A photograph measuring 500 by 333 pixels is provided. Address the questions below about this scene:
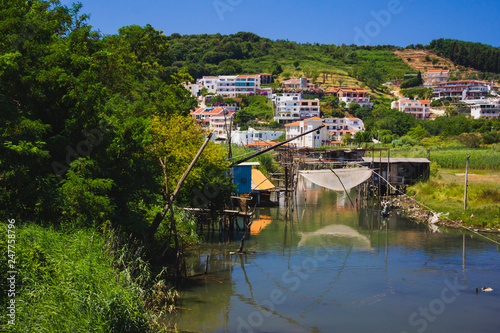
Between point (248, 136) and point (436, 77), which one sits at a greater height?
point (436, 77)

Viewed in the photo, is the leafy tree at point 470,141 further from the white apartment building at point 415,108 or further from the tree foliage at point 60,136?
the tree foliage at point 60,136

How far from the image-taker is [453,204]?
973 inches

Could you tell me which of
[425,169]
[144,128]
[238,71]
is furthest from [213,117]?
[144,128]

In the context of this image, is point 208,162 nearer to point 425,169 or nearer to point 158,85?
point 158,85

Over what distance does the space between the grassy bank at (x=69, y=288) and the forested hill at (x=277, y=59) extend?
392ft

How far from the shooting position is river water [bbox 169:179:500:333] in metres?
11.4

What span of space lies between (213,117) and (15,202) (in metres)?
77.7

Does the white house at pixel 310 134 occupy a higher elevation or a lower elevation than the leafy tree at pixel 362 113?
lower

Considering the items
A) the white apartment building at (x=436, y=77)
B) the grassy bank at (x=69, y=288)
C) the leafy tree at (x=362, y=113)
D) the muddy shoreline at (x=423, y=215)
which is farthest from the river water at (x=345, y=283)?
the white apartment building at (x=436, y=77)

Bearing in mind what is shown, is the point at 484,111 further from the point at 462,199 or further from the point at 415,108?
the point at 462,199

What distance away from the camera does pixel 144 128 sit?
41.5 feet

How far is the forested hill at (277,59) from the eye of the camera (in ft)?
440

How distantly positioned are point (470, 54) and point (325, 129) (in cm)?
9730

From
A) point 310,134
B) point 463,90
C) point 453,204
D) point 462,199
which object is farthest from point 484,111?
point 453,204
